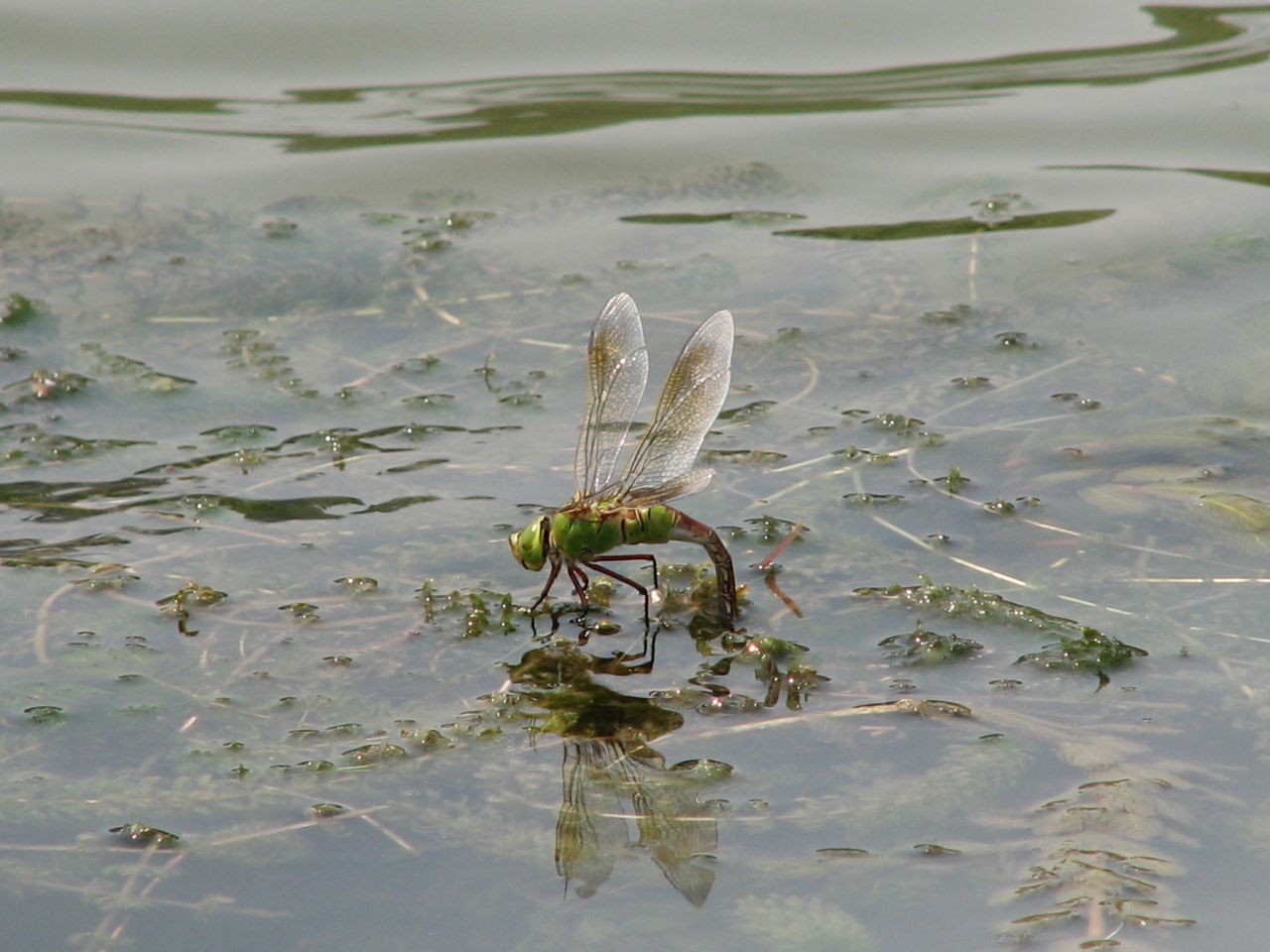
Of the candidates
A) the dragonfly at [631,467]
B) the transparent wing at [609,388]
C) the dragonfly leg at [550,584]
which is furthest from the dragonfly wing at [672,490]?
the dragonfly leg at [550,584]

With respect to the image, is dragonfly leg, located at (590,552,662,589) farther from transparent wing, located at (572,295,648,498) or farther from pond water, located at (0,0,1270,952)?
transparent wing, located at (572,295,648,498)

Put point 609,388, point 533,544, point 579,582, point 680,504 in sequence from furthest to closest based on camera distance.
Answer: point 680,504 < point 609,388 < point 579,582 < point 533,544

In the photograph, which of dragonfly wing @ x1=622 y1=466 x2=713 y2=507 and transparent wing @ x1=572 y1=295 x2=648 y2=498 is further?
transparent wing @ x1=572 y1=295 x2=648 y2=498

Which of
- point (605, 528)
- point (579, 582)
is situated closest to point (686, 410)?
point (605, 528)

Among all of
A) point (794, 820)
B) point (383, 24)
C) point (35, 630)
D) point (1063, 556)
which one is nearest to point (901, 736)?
point (794, 820)

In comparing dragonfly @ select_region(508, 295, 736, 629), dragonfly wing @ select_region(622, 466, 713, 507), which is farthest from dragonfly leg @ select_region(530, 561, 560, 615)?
dragonfly wing @ select_region(622, 466, 713, 507)

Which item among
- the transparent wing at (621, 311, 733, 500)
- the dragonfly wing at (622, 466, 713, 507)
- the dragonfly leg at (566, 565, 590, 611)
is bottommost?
the dragonfly leg at (566, 565, 590, 611)

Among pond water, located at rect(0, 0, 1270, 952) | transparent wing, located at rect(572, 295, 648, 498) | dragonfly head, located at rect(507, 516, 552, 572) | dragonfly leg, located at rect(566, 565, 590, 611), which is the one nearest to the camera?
pond water, located at rect(0, 0, 1270, 952)

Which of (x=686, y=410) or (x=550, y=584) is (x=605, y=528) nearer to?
(x=550, y=584)
